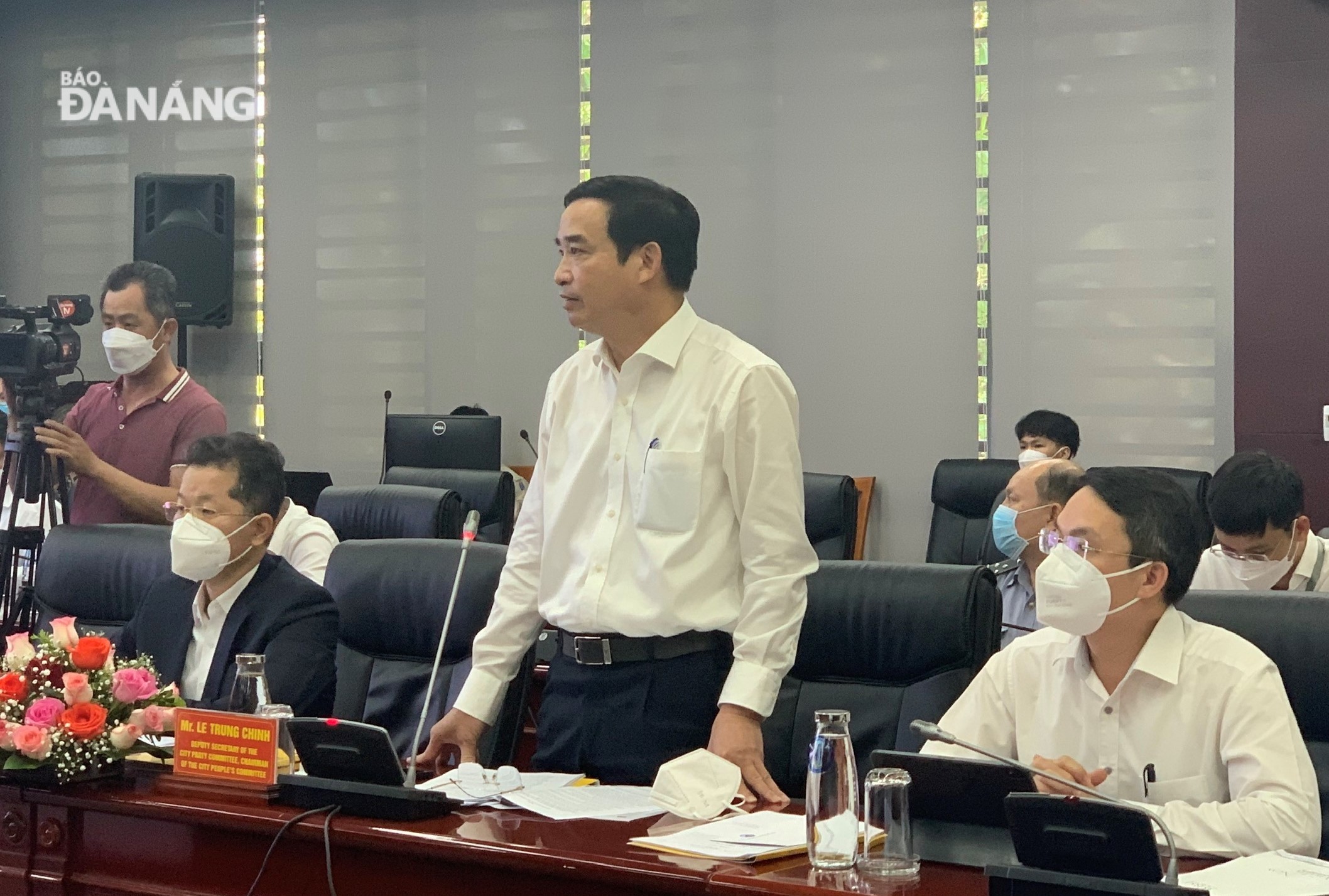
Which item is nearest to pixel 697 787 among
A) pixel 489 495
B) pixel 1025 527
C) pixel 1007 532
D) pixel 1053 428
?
pixel 1025 527

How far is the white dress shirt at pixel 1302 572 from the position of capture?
3154 mm

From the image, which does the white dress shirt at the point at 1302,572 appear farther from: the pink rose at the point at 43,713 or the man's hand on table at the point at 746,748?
the pink rose at the point at 43,713

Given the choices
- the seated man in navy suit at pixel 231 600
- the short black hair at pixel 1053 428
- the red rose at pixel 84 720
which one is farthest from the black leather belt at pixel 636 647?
the short black hair at pixel 1053 428

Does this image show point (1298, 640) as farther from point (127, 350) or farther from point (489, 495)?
point (489, 495)

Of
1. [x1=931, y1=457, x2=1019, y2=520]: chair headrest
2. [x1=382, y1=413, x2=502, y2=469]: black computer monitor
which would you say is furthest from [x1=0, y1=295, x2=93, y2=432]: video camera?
[x1=931, y1=457, x2=1019, y2=520]: chair headrest

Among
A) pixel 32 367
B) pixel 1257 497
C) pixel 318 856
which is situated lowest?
pixel 318 856

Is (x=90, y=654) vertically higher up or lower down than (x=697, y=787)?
higher up

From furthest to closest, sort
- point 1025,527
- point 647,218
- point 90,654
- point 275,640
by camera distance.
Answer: point 1025,527 < point 275,640 < point 647,218 < point 90,654

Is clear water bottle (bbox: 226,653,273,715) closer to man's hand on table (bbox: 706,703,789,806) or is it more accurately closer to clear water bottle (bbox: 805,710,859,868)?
man's hand on table (bbox: 706,703,789,806)

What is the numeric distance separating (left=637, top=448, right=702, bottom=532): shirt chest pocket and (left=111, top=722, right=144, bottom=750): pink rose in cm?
77

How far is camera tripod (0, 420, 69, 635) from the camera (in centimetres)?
421

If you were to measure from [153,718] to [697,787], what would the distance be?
802 millimetres

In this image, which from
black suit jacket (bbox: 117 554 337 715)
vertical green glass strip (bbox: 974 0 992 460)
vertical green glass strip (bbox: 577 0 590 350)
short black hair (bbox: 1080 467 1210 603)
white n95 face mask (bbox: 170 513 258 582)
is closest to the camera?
short black hair (bbox: 1080 467 1210 603)

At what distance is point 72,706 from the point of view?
6.89ft
